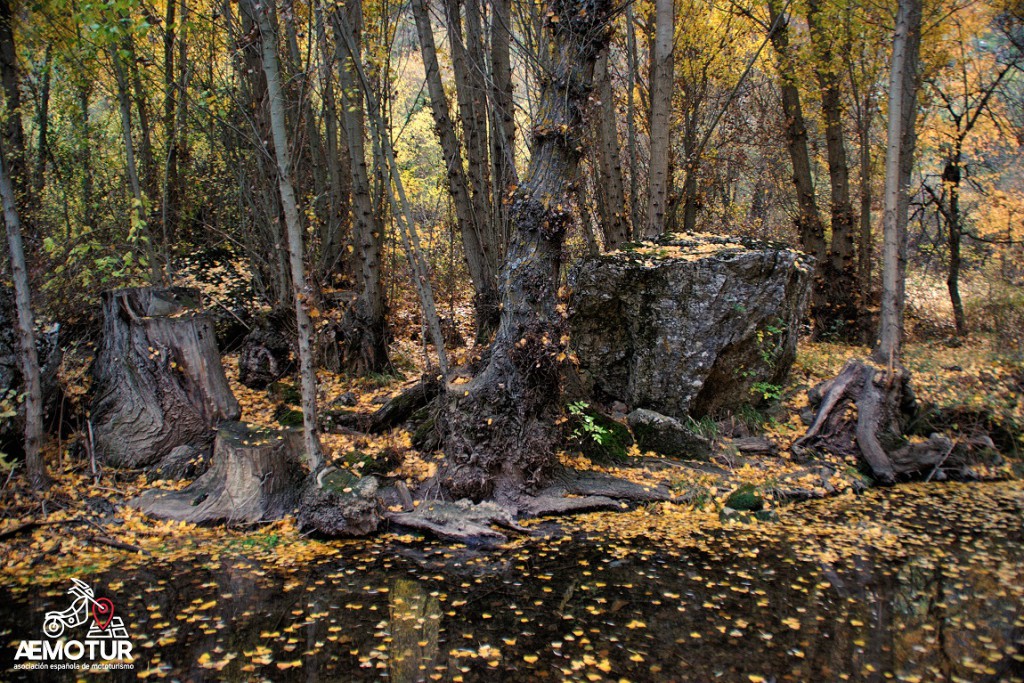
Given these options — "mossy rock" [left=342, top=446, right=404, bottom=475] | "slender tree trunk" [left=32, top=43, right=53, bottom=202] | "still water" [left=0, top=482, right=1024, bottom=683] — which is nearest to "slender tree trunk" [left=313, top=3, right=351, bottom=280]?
"mossy rock" [left=342, top=446, right=404, bottom=475]

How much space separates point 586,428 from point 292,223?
3.57m

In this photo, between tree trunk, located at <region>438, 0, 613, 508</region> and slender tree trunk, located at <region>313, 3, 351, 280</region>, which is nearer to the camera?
tree trunk, located at <region>438, 0, 613, 508</region>

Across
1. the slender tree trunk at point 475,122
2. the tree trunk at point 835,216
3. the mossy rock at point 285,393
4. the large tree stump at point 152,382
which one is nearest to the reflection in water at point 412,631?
the large tree stump at point 152,382

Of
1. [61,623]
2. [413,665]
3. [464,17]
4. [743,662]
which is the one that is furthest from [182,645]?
[464,17]

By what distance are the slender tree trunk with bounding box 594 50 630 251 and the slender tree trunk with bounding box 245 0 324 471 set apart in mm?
5978

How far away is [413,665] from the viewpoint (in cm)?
340

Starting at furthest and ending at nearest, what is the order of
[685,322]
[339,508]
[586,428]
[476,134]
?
[476,134]
[685,322]
[586,428]
[339,508]

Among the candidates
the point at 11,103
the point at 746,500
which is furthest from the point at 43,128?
the point at 746,500

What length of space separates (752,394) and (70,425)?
7.52 m

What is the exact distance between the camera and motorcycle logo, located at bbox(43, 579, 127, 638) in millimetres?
3676

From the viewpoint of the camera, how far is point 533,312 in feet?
20.5

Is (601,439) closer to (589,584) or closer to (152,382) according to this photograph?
(589,584)

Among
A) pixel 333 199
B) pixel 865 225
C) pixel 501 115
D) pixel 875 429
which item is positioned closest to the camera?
pixel 875 429

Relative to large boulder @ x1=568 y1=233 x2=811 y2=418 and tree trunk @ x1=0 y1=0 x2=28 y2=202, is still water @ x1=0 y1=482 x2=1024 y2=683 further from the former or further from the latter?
tree trunk @ x1=0 y1=0 x2=28 y2=202
